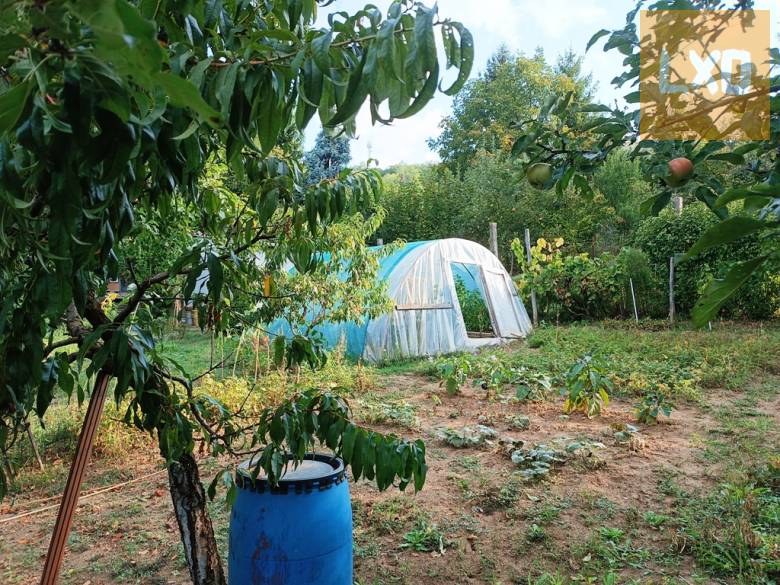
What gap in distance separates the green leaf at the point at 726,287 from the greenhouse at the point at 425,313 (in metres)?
6.27

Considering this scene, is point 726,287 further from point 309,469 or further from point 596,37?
point 309,469

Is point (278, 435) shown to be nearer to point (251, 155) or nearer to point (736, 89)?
point (251, 155)

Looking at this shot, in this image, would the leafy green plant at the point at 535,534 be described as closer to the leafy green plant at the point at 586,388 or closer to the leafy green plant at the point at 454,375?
the leafy green plant at the point at 586,388

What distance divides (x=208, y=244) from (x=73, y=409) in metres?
3.91

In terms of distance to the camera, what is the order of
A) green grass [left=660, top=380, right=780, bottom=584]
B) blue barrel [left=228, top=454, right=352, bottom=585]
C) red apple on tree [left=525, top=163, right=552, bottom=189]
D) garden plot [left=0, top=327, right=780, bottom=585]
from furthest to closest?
1. garden plot [left=0, top=327, right=780, bottom=585]
2. green grass [left=660, top=380, right=780, bottom=584]
3. blue barrel [left=228, top=454, right=352, bottom=585]
4. red apple on tree [left=525, top=163, right=552, bottom=189]

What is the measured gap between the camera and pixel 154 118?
54cm

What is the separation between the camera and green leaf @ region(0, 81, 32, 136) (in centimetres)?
41

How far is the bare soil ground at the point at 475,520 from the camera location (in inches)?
97.1

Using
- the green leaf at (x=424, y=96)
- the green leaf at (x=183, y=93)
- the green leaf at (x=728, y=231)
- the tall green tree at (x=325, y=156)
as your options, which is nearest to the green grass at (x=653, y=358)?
the green leaf at (x=728, y=231)

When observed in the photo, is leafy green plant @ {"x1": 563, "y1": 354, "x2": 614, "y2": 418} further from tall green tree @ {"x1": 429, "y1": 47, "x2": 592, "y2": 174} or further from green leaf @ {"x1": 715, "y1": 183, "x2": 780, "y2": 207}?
tall green tree @ {"x1": 429, "y1": 47, "x2": 592, "y2": 174}

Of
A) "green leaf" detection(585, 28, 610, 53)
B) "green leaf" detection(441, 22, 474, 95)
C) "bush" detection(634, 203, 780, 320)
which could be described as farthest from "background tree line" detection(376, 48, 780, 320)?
"green leaf" detection(441, 22, 474, 95)

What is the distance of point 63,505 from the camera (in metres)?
1.37

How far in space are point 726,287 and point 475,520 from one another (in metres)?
2.51

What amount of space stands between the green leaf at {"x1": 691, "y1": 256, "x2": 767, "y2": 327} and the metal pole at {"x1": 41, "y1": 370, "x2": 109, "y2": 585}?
1.34 metres
